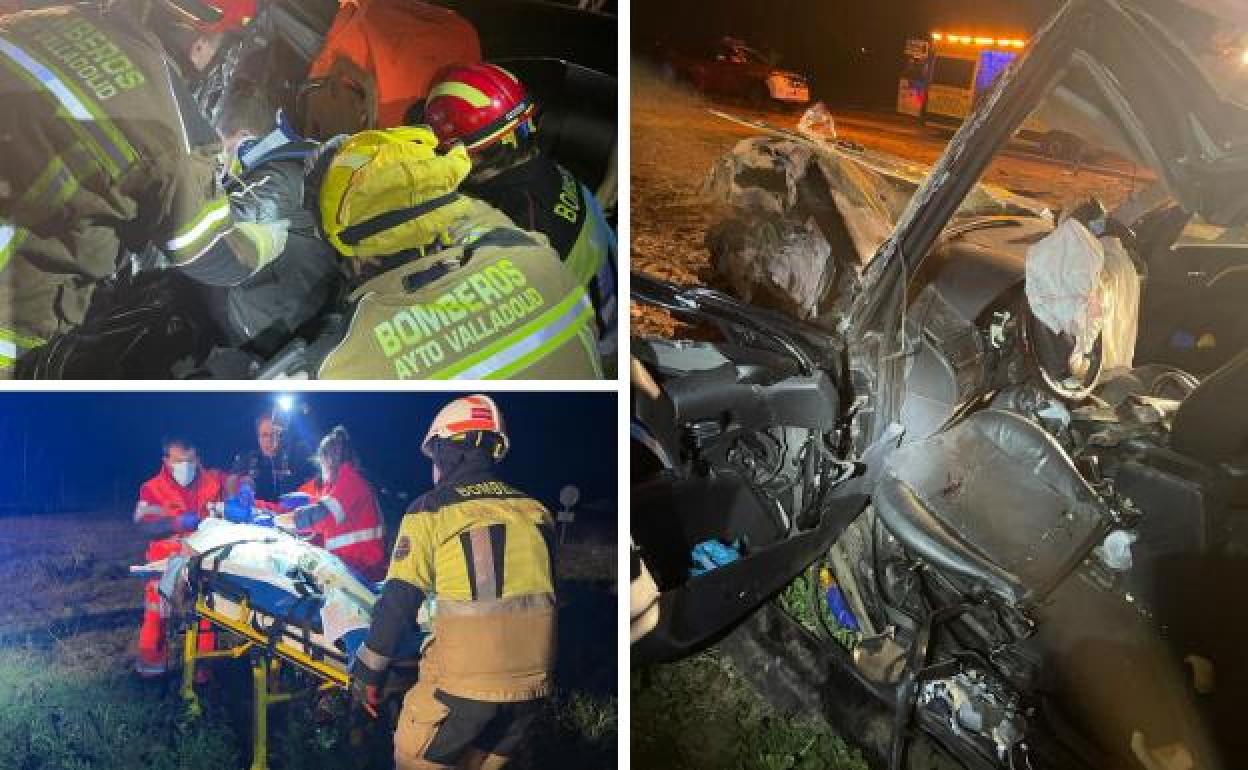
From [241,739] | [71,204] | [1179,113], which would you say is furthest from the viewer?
[241,739]

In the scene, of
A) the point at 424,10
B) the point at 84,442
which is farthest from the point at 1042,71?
the point at 84,442

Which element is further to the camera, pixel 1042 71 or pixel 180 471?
pixel 180 471

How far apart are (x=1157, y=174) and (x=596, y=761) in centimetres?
189

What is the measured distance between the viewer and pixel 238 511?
228 cm

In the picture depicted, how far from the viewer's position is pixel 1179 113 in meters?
1.96

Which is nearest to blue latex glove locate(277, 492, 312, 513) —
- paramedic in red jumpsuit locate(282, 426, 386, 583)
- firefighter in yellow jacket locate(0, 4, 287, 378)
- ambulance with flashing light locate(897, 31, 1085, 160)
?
paramedic in red jumpsuit locate(282, 426, 386, 583)

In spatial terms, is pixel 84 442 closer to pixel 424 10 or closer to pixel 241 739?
pixel 241 739

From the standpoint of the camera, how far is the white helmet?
2.31 meters

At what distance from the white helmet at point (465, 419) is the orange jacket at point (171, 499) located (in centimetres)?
51

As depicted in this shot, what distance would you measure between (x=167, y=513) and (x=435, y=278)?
33.3 inches

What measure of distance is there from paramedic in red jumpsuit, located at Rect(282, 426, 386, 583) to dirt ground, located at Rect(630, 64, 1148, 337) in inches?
30.4

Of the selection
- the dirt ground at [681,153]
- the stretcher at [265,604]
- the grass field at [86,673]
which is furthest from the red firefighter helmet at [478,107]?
the grass field at [86,673]

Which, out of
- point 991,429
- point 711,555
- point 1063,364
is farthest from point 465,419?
point 1063,364

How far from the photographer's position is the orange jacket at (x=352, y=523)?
90.3 inches
